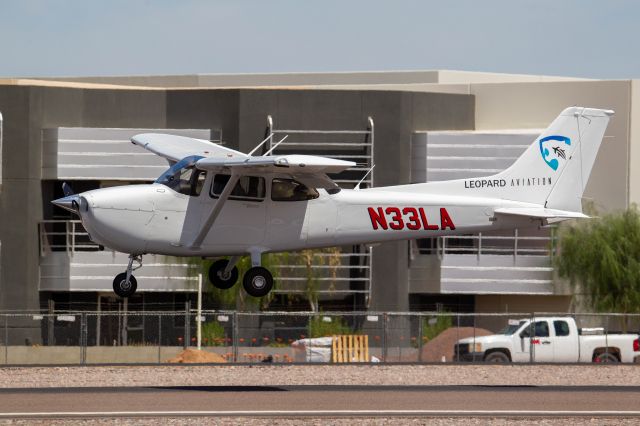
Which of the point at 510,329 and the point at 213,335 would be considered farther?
the point at 213,335

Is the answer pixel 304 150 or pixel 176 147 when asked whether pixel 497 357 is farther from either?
pixel 176 147

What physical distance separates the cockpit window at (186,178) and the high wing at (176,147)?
1.62 meters

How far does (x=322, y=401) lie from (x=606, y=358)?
11.7 metres

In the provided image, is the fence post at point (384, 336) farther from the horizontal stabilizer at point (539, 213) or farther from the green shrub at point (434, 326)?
the horizontal stabilizer at point (539, 213)

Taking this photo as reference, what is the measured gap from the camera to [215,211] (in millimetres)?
29344

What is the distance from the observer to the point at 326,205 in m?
30.3

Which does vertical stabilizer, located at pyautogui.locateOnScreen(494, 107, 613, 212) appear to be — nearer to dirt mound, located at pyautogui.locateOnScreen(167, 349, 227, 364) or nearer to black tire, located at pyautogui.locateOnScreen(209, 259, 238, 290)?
black tire, located at pyautogui.locateOnScreen(209, 259, 238, 290)

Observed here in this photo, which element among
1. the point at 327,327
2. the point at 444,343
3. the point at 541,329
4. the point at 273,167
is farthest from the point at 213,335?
the point at 273,167

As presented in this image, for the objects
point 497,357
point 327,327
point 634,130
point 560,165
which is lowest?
point 497,357

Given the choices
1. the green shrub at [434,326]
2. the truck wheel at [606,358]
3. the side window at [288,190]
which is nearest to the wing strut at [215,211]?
the side window at [288,190]

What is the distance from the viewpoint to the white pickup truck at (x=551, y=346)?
153ft

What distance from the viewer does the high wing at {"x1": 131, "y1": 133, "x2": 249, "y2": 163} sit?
31.7 metres

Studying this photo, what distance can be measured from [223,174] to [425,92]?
2965 centimetres

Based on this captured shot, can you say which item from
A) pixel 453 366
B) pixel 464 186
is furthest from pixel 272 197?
pixel 453 366
